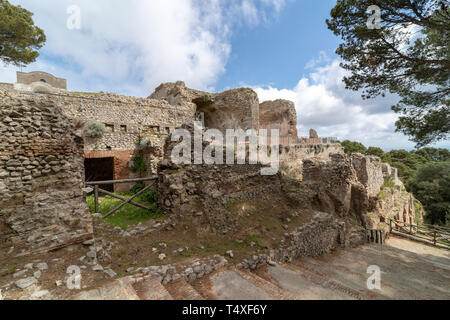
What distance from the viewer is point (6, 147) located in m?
3.69

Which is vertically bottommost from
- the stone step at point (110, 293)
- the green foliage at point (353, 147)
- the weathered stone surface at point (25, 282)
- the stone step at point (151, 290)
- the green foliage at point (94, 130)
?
the stone step at point (151, 290)

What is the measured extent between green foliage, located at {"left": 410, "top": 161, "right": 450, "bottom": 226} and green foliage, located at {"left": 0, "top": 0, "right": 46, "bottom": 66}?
38070 millimetres

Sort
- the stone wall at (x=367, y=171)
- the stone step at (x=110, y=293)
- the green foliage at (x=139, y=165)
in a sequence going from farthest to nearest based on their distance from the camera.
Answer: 1. the stone wall at (x=367, y=171)
2. the green foliage at (x=139, y=165)
3. the stone step at (x=110, y=293)

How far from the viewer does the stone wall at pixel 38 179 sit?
3500mm

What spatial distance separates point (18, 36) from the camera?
39.8ft

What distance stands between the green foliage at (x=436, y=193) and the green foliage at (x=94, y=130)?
99.4 feet

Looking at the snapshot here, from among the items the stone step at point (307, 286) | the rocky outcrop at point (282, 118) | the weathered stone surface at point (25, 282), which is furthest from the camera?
the rocky outcrop at point (282, 118)

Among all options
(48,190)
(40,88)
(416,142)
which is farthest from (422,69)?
(40,88)

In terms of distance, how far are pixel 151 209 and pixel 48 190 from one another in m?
2.57

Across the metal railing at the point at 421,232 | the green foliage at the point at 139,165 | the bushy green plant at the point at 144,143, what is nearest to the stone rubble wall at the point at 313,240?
the metal railing at the point at 421,232

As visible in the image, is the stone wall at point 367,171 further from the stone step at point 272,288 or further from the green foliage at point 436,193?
the stone step at point 272,288

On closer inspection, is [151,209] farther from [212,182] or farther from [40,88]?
[40,88]

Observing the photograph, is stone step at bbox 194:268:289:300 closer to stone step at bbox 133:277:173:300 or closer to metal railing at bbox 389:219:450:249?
stone step at bbox 133:277:173:300

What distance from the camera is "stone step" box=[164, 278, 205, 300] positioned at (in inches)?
114
